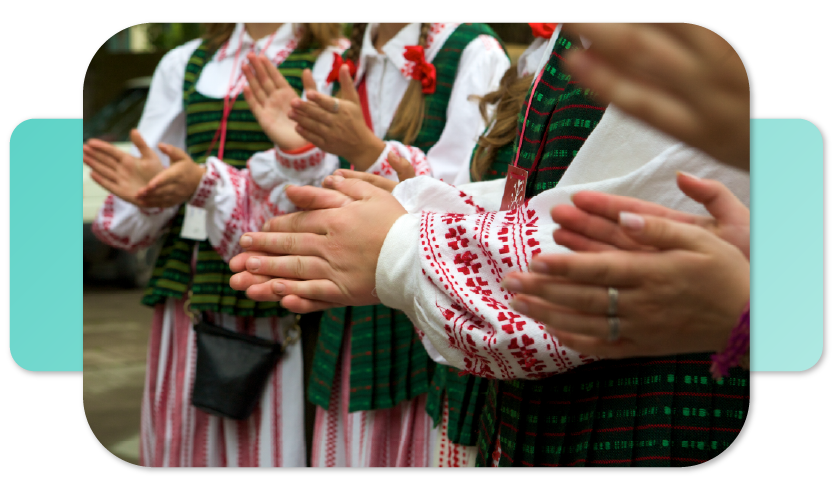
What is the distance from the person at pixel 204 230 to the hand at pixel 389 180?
0.95 ft

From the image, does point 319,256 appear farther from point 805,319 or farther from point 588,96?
point 805,319

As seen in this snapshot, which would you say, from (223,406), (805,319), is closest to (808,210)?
(805,319)

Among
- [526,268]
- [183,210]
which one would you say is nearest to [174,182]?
[183,210]

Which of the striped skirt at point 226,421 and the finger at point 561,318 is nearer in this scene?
the finger at point 561,318

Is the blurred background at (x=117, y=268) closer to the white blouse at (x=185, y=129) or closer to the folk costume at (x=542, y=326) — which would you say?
the white blouse at (x=185, y=129)

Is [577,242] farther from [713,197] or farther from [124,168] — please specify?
[124,168]

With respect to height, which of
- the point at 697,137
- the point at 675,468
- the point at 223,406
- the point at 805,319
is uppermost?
the point at 697,137

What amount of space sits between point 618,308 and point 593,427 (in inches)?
5.8

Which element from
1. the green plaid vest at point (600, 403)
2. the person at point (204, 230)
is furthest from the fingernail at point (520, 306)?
the person at point (204, 230)

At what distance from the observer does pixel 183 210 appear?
3.50ft

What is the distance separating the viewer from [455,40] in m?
0.87

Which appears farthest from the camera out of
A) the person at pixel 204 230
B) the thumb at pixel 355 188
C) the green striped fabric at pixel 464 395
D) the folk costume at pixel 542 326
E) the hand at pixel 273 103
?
→ the person at pixel 204 230

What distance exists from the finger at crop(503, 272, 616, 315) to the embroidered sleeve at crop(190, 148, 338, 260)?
1.92 ft

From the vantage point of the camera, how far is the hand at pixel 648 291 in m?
0.34
